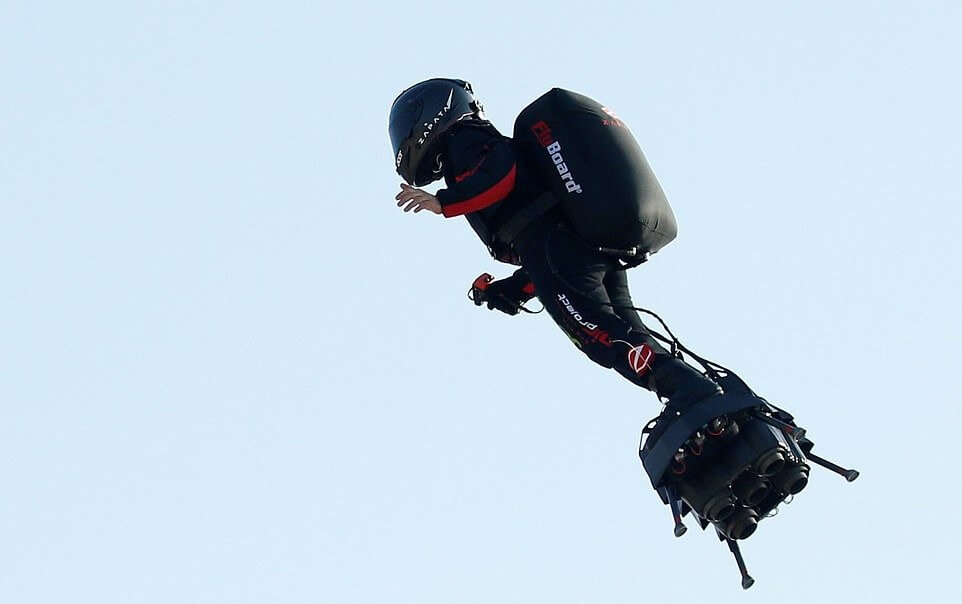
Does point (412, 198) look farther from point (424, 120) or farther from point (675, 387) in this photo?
point (675, 387)

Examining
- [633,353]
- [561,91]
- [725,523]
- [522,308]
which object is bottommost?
[725,523]

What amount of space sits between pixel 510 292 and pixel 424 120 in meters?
1.97

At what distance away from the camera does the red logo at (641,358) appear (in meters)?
18.8

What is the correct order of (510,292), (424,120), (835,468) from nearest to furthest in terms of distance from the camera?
(835,468)
(424,120)
(510,292)

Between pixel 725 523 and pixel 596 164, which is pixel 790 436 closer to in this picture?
pixel 725 523

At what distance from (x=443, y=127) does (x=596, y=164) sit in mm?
1515

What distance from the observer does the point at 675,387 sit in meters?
18.5

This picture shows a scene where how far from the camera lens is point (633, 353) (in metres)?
18.9

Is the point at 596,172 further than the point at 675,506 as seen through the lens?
Yes

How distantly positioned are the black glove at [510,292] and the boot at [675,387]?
2313 millimetres

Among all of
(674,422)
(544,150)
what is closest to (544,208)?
(544,150)

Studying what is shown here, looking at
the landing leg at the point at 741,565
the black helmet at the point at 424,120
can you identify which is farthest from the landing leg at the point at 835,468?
the black helmet at the point at 424,120

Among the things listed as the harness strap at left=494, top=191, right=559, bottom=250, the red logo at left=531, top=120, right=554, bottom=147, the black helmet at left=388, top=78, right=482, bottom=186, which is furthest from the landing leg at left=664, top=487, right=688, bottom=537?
the black helmet at left=388, top=78, right=482, bottom=186

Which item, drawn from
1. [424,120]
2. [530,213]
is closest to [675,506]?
[530,213]
